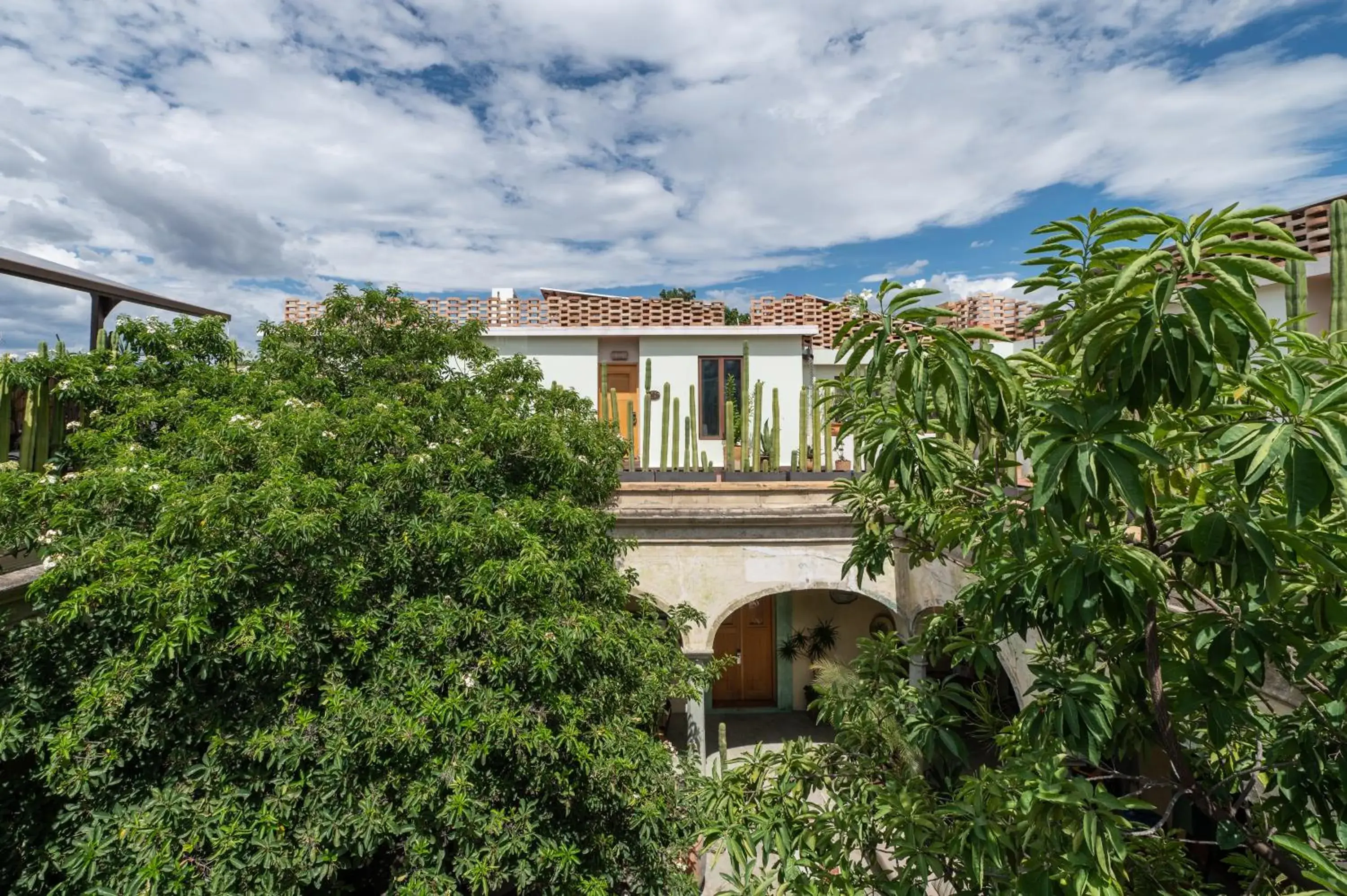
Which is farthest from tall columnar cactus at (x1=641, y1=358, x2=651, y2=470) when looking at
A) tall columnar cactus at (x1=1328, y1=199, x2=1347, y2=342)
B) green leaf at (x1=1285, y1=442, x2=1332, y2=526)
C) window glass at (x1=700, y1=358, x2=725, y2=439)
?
green leaf at (x1=1285, y1=442, x2=1332, y2=526)

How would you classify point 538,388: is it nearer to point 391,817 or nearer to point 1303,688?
point 391,817

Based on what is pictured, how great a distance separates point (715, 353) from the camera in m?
15.6

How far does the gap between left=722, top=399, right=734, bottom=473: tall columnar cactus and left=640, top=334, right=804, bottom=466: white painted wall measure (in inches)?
141

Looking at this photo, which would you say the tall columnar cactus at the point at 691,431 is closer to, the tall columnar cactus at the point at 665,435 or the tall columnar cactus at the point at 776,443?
the tall columnar cactus at the point at 665,435

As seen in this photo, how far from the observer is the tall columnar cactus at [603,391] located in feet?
38.1

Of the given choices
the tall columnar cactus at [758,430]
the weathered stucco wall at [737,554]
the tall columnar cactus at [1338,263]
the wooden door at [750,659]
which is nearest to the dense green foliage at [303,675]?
the weathered stucco wall at [737,554]

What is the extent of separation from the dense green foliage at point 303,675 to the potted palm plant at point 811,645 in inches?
352

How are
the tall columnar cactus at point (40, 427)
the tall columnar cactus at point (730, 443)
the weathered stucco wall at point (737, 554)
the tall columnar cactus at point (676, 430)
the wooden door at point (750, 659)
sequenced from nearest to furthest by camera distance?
the tall columnar cactus at point (40, 427), the weathered stucco wall at point (737, 554), the tall columnar cactus at point (730, 443), the tall columnar cactus at point (676, 430), the wooden door at point (750, 659)

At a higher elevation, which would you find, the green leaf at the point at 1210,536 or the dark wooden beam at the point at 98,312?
the dark wooden beam at the point at 98,312

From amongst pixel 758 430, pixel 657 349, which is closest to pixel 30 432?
pixel 758 430

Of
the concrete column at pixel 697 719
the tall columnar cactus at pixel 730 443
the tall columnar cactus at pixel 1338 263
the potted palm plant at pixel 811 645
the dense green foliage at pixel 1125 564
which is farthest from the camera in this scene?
the potted palm plant at pixel 811 645

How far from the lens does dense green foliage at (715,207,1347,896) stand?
188 centimetres

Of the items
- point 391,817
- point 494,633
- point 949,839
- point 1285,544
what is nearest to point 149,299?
point 494,633

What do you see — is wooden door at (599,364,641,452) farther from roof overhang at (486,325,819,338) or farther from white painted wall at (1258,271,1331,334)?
white painted wall at (1258,271,1331,334)
